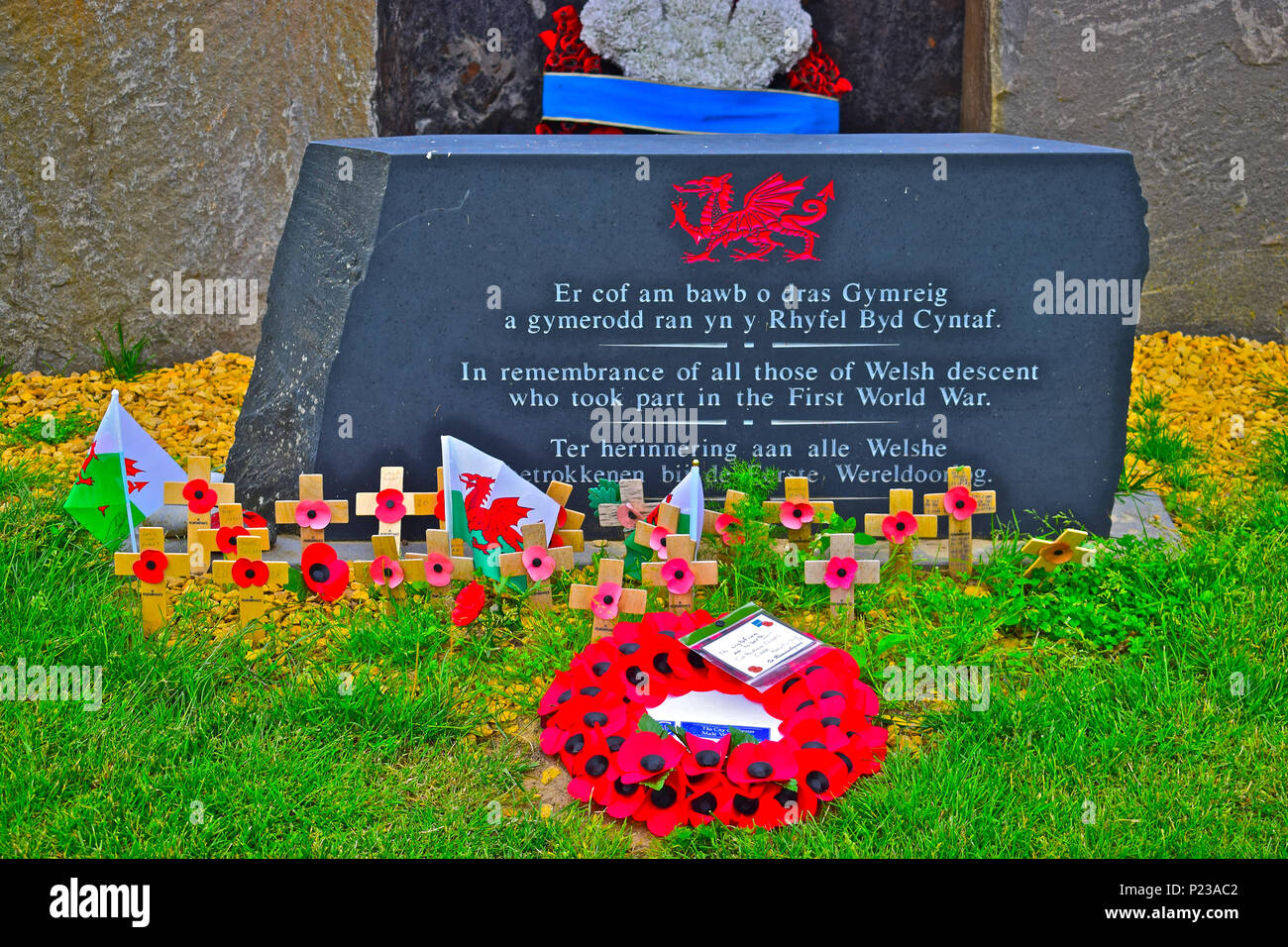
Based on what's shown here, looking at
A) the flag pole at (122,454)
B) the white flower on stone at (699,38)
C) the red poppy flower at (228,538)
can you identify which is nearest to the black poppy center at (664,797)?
the red poppy flower at (228,538)

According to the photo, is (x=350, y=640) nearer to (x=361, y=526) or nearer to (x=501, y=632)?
(x=501, y=632)

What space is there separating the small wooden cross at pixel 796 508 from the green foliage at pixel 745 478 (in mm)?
45

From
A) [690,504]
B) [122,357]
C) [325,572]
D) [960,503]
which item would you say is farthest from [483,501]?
[122,357]

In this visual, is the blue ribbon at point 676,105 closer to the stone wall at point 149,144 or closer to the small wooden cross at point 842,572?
the stone wall at point 149,144

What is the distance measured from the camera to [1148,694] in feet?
9.96

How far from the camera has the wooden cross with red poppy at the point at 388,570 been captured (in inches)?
136

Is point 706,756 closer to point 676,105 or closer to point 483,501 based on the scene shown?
point 483,501

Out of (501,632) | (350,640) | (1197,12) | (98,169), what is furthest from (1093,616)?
(98,169)

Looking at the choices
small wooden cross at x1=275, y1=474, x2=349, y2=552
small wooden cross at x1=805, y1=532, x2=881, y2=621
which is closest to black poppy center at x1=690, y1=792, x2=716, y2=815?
small wooden cross at x1=805, y1=532, x2=881, y2=621

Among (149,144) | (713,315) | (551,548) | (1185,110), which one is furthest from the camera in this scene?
(1185,110)

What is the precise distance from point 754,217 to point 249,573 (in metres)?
1.85

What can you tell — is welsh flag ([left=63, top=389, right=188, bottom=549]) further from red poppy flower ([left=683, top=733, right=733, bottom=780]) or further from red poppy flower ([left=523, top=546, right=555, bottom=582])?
red poppy flower ([left=683, top=733, right=733, bottom=780])

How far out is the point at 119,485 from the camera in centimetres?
367

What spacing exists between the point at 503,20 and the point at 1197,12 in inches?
127
